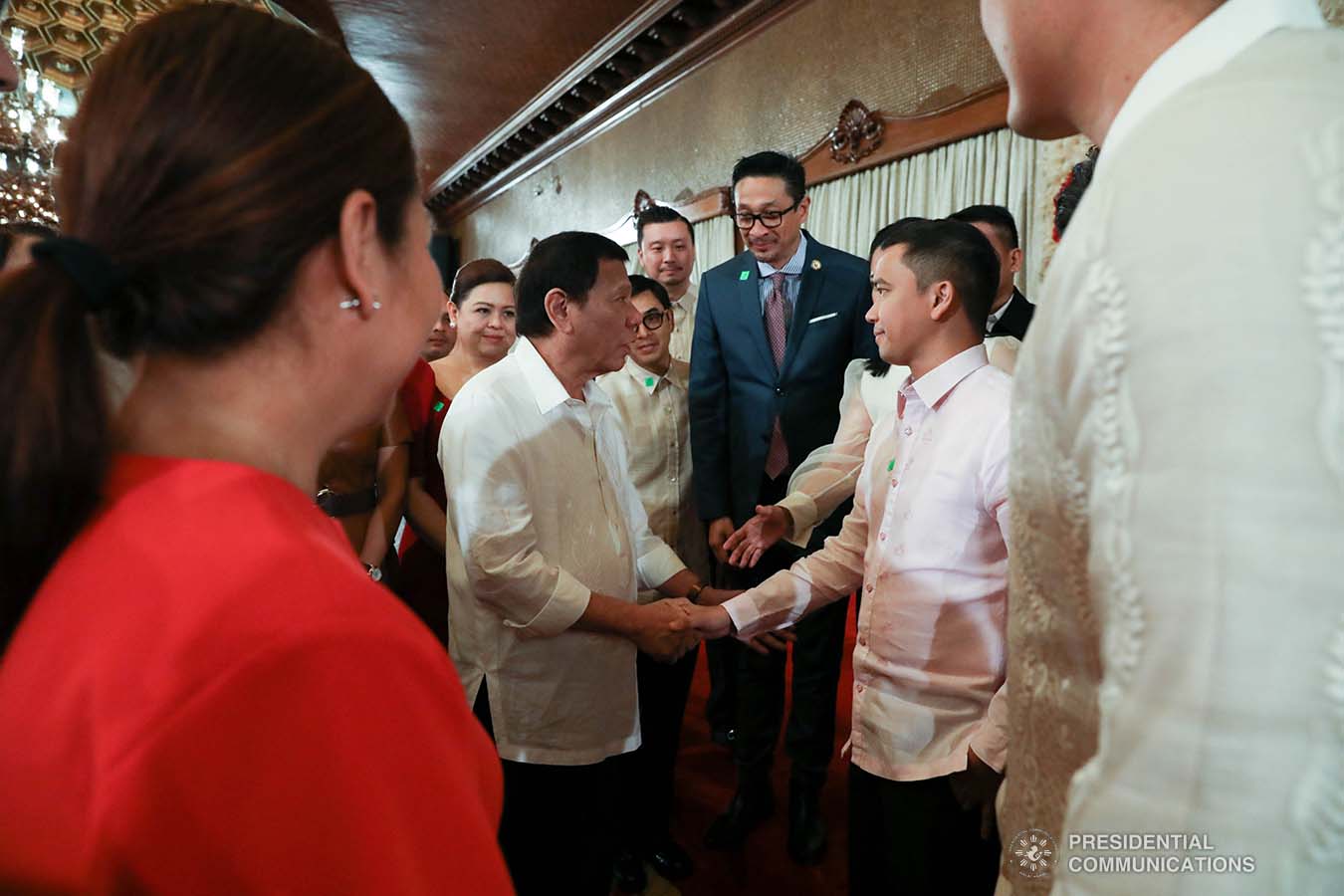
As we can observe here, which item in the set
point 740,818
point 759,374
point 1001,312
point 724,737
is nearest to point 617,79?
point 759,374

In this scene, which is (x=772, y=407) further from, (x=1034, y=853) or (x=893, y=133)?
(x=893, y=133)

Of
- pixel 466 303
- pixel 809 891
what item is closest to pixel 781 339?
pixel 466 303

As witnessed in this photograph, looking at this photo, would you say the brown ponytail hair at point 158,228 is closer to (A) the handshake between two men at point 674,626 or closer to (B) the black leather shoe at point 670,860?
(A) the handshake between two men at point 674,626

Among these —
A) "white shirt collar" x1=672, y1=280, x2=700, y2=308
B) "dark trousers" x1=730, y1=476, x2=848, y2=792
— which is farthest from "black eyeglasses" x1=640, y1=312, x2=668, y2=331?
"dark trousers" x1=730, y1=476, x2=848, y2=792

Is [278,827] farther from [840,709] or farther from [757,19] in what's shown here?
[757,19]

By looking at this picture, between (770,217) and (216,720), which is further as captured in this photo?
(770,217)

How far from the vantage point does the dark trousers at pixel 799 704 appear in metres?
2.40

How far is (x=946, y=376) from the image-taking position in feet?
4.97

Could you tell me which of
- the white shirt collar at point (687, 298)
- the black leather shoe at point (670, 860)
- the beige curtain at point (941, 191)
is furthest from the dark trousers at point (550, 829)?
the beige curtain at point (941, 191)

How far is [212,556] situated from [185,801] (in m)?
0.13

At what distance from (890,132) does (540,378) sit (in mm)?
3182

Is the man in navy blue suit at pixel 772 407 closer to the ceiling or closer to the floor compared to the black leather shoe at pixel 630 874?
closer to the ceiling

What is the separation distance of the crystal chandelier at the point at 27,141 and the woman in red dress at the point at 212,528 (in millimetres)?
3774

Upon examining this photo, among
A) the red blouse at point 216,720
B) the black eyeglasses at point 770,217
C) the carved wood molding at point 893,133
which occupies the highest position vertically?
the carved wood molding at point 893,133
